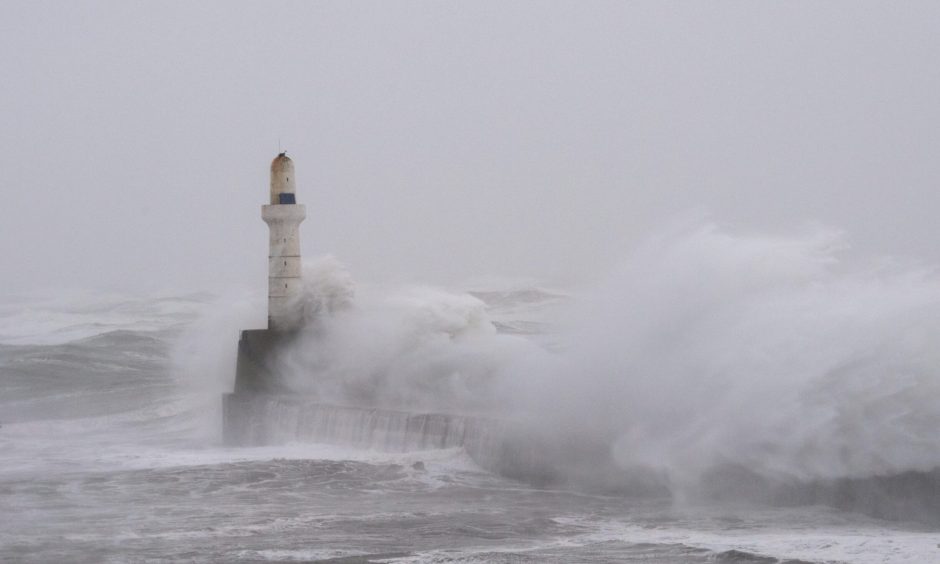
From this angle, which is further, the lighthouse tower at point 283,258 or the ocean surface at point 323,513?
the lighthouse tower at point 283,258

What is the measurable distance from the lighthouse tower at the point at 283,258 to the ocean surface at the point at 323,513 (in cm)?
197

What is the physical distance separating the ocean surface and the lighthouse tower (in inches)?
77.7

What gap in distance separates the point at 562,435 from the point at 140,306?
1415 inches

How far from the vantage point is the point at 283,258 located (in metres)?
21.1

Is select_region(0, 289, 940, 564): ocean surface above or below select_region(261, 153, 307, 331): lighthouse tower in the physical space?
below

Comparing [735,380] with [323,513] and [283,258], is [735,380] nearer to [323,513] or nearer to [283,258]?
[323,513]

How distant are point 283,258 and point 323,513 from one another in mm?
8979

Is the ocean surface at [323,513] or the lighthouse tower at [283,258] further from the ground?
the lighthouse tower at [283,258]

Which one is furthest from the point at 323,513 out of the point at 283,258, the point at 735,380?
the point at 283,258

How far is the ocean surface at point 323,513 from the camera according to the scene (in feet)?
34.5

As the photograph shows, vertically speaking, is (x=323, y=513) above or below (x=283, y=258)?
below

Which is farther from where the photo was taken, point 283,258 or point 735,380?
point 283,258

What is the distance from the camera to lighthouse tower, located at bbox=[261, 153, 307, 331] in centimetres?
2097

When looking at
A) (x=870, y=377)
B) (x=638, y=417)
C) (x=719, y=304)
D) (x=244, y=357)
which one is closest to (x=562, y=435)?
(x=638, y=417)
